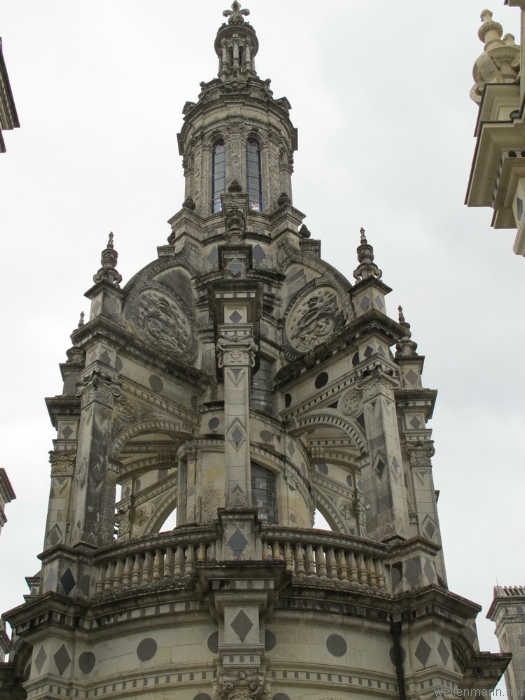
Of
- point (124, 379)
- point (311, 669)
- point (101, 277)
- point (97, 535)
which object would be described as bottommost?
point (311, 669)

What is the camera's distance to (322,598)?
20047 mm

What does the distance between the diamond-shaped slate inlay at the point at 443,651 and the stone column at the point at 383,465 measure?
110 inches

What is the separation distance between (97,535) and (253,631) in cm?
495

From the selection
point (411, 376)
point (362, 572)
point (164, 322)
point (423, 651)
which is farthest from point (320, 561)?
point (164, 322)

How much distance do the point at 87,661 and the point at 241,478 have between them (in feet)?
16.6

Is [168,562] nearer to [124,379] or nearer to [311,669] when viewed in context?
[311,669]

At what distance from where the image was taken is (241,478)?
69.3ft

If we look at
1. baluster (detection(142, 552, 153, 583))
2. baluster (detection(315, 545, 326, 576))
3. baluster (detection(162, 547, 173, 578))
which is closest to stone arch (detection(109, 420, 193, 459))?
baluster (detection(142, 552, 153, 583))

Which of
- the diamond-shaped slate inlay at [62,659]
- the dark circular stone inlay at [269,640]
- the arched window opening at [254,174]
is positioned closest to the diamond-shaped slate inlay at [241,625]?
the dark circular stone inlay at [269,640]

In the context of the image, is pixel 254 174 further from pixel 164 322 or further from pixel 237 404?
pixel 237 404

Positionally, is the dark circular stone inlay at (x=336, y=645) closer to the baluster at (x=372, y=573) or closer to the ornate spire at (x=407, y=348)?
the baluster at (x=372, y=573)

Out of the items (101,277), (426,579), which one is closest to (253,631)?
(426,579)

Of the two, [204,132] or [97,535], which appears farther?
[204,132]

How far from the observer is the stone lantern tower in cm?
1958
